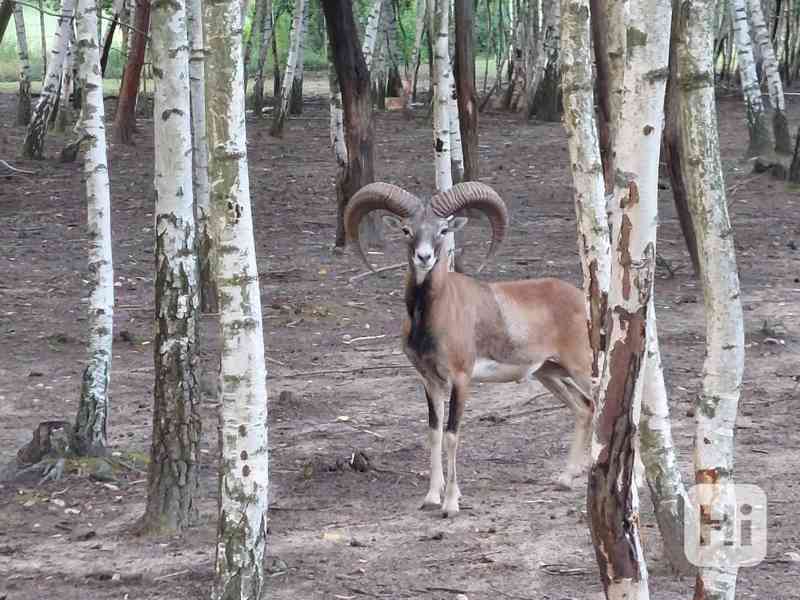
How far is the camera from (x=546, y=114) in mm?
30297

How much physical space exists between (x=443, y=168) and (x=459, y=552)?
7.25 metres

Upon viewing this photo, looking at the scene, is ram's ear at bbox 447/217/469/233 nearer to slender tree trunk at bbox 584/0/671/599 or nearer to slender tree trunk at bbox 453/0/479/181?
Result: slender tree trunk at bbox 584/0/671/599

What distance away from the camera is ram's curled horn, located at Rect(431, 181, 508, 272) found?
881cm

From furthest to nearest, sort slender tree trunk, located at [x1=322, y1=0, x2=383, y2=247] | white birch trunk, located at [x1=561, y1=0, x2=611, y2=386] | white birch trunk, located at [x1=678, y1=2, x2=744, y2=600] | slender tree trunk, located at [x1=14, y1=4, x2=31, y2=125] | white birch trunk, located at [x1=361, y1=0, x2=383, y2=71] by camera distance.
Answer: slender tree trunk, located at [x1=14, y1=4, x2=31, y2=125], white birch trunk, located at [x1=361, y1=0, x2=383, y2=71], slender tree trunk, located at [x1=322, y1=0, x2=383, y2=247], white birch trunk, located at [x1=561, y1=0, x2=611, y2=386], white birch trunk, located at [x1=678, y1=2, x2=744, y2=600]

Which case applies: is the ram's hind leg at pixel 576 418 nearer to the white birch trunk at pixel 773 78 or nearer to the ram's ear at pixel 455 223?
the ram's ear at pixel 455 223

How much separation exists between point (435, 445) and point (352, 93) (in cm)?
742

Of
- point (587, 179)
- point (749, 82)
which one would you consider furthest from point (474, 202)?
point (749, 82)

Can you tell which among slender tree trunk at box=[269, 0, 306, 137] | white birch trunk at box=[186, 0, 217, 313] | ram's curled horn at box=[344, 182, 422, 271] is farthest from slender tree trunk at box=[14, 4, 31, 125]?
ram's curled horn at box=[344, 182, 422, 271]

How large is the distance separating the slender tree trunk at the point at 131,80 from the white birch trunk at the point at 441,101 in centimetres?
862

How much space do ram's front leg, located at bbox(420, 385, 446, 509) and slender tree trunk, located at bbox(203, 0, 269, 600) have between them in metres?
2.47

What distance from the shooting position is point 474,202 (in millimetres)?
9047

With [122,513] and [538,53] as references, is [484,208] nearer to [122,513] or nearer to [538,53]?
[122,513]

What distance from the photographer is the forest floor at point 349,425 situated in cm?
692

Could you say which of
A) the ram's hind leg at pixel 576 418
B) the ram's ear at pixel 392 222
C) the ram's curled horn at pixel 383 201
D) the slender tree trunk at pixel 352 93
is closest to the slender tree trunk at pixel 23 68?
the slender tree trunk at pixel 352 93
